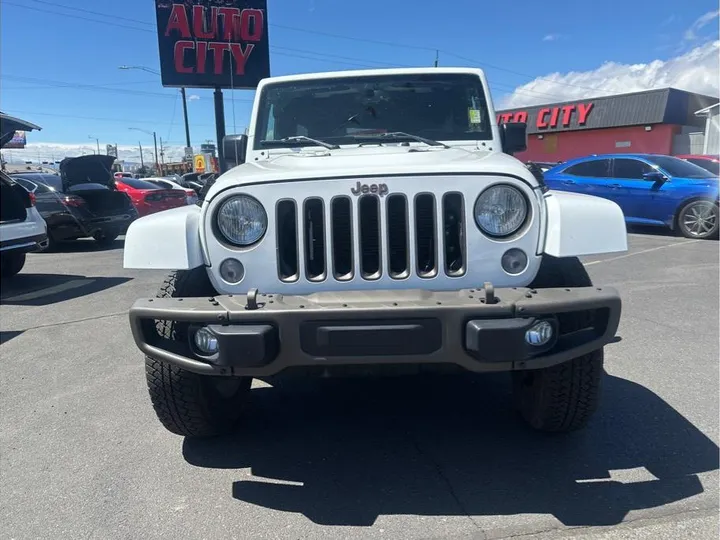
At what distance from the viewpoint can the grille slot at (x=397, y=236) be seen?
8.38ft

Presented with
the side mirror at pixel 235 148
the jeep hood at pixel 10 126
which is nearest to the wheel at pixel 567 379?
the side mirror at pixel 235 148

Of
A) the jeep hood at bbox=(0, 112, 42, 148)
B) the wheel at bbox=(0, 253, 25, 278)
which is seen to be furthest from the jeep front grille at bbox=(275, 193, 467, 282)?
the wheel at bbox=(0, 253, 25, 278)

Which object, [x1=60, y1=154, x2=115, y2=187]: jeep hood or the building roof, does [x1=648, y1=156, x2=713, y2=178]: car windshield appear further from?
the building roof

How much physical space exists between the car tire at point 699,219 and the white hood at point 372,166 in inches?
350

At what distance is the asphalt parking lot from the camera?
2441 millimetres

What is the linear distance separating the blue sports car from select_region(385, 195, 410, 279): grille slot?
9.56 meters

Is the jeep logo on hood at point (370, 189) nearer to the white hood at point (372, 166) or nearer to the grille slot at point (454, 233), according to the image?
the white hood at point (372, 166)

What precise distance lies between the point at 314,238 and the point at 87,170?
1042 centimetres

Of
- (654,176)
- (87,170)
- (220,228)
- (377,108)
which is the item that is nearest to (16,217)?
(87,170)

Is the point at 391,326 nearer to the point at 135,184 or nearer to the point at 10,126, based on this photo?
the point at 10,126

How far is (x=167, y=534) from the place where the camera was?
7.84 feet

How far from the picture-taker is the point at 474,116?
12.9ft

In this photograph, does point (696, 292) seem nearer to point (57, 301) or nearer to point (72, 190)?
point (57, 301)

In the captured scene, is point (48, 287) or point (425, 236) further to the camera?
point (48, 287)
